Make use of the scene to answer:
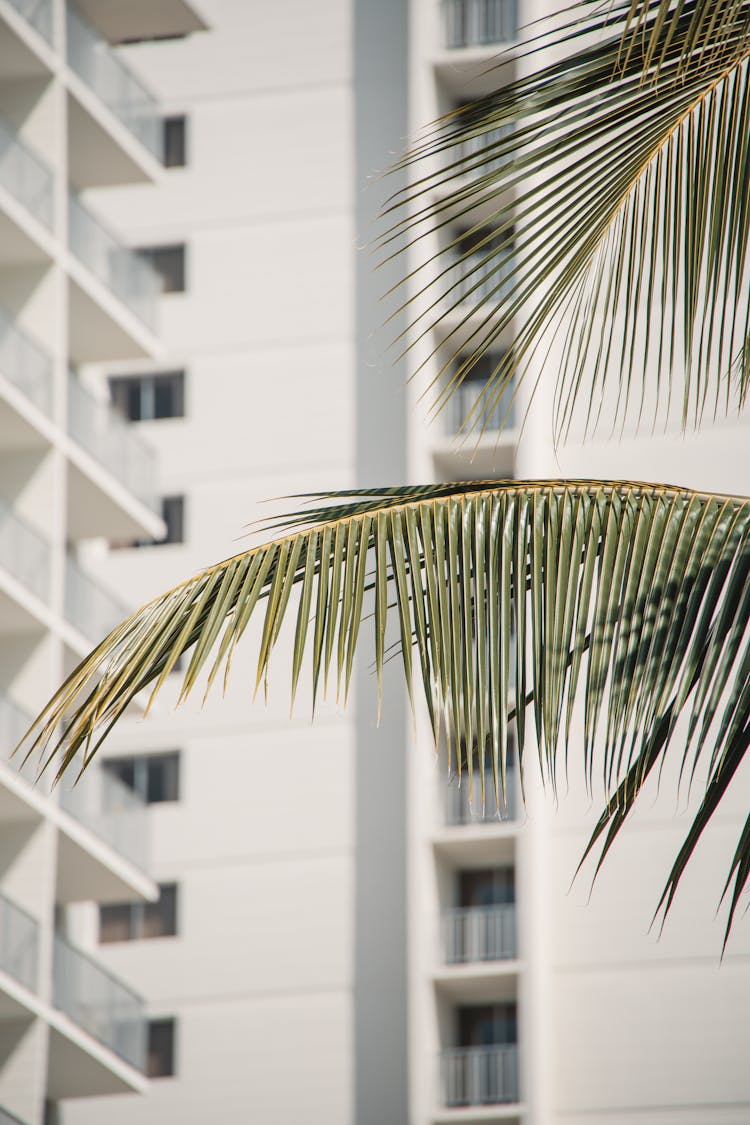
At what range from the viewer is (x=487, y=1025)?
44000mm

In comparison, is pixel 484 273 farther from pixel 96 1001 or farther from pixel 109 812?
pixel 109 812

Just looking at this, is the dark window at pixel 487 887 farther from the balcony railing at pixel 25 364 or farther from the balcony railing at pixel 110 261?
the balcony railing at pixel 25 364

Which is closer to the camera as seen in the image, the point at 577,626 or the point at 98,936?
the point at 577,626

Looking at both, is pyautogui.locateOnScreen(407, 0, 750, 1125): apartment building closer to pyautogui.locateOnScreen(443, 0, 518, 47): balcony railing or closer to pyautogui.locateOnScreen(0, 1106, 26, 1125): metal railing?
pyautogui.locateOnScreen(443, 0, 518, 47): balcony railing

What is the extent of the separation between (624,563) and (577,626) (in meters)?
0.24

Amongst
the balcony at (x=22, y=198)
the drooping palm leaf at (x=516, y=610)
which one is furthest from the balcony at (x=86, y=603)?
the drooping palm leaf at (x=516, y=610)

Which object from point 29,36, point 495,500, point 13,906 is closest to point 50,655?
point 13,906

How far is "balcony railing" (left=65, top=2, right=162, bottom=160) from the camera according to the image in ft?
122

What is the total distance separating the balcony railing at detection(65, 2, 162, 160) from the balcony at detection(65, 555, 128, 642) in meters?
9.11

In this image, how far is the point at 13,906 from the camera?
3275cm

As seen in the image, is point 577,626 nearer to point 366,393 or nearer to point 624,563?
point 624,563

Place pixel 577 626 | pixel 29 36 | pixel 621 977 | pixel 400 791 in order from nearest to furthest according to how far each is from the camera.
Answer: pixel 577 626
pixel 29 36
pixel 621 977
pixel 400 791

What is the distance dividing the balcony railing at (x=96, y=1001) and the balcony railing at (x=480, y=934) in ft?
27.8

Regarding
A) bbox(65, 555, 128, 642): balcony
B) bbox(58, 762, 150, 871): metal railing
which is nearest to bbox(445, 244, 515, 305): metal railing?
bbox(65, 555, 128, 642): balcony
